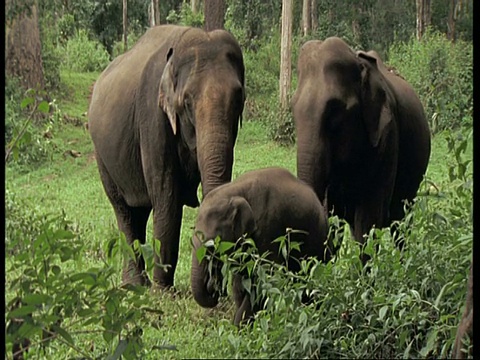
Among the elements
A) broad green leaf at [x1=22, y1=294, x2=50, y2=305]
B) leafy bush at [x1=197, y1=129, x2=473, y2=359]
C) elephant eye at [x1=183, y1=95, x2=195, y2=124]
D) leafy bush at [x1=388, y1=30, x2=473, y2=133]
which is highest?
broad green leaf at [x1=22, y1=294, x2=50, y2=305]

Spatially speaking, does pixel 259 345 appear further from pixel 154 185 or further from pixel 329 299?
pixel 154 185

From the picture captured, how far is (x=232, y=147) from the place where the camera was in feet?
18.1

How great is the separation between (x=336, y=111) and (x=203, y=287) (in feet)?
5.11

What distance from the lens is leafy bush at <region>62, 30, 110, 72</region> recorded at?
20484 mm

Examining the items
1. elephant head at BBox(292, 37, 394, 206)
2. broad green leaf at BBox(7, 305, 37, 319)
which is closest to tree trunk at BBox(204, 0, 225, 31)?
A: elephant head at BBox(292, 37, 394, 206)

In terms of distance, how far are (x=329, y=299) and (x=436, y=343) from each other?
0.39 meters

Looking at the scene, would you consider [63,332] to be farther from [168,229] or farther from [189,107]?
[168,229]

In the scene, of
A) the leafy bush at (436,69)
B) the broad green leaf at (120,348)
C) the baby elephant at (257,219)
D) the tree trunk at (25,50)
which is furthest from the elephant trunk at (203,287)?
the tree trunk at (25,50)

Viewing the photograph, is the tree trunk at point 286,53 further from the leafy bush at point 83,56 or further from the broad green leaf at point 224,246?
the broad green leaf at point 224,246

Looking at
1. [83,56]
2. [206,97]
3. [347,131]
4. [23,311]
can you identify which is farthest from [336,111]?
[83,56]

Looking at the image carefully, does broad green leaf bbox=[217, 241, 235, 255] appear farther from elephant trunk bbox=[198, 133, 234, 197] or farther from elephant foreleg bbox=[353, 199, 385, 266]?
elephant foreleg bbox=[353, 199, 385, 266]

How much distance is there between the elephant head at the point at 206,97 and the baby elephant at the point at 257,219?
347 millimetres

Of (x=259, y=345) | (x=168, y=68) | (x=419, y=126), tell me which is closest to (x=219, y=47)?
(x=168, y=68)

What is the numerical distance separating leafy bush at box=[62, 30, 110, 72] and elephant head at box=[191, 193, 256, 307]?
1568 cm
